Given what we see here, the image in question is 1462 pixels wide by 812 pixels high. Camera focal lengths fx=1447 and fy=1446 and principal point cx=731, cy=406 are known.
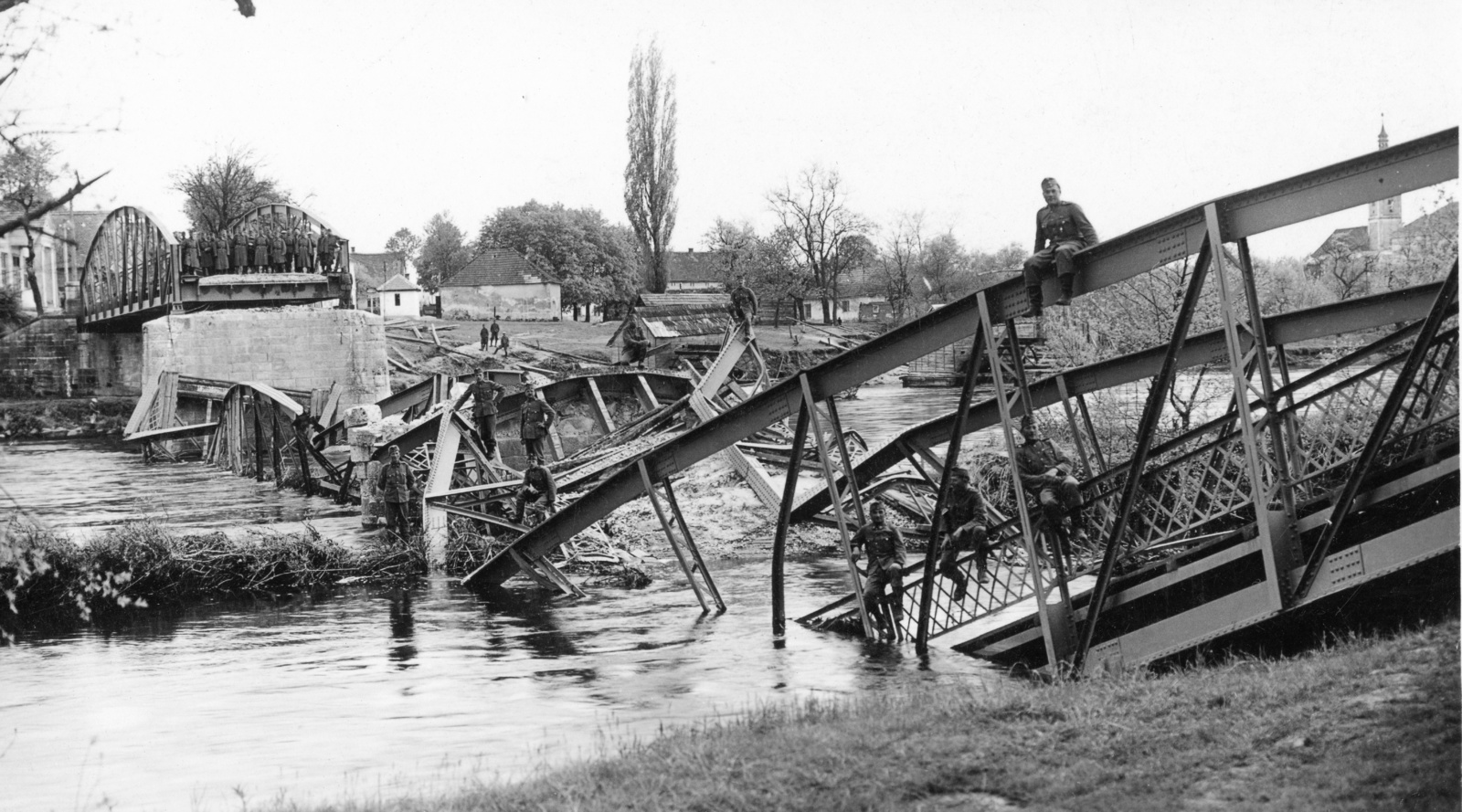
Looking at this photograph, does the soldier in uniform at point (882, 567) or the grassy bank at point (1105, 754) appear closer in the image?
the grassy bank at point (1105, 754)

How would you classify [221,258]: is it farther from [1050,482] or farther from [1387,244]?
[1050,482]

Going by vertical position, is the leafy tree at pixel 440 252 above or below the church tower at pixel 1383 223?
above

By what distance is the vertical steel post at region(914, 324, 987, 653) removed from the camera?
44.5 ft

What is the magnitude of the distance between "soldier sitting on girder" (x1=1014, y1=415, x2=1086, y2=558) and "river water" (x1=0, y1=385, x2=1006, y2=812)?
5.45 feet

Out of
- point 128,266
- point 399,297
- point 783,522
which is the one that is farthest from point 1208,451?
point 399,297

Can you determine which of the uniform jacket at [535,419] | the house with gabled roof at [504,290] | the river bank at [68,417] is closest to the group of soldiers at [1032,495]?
the uniform jacket at [535,419]

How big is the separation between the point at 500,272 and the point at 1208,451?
98863 millimetres

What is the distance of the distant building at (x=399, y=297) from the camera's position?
127875mm

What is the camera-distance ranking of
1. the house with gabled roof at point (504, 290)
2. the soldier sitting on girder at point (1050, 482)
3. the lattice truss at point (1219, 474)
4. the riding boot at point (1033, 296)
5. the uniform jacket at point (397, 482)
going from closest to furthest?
the lattice truss at point (1219, 474), the riding boot at point (1033, 296), the soldier sitting on girder at point (1050, 482), the uniform jacket at point (397, 482), the house with gabled roof at point (504, 290)

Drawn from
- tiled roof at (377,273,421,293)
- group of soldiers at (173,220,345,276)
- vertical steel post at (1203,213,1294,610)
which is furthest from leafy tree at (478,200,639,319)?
vertical steel post at (1203,213,1294,610)

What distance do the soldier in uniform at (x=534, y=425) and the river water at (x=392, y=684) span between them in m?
3.74

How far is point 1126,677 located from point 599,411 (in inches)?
763

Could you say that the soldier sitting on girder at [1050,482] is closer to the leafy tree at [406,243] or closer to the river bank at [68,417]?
the river bank at [68,417]

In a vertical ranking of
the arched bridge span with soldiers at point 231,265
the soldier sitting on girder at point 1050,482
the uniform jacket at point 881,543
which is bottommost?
the uniform jacket at point 881,543
